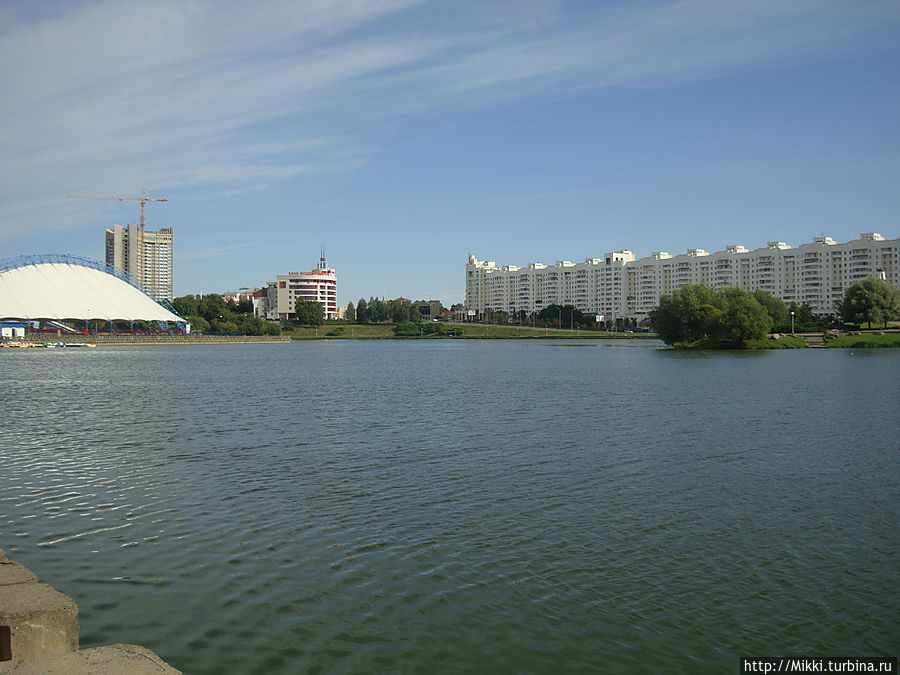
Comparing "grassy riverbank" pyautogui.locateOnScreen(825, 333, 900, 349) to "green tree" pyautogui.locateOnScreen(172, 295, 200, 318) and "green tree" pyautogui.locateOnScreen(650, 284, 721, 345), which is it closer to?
"green tree" pyautogui.locateOnScreen(650, 284, 721, 345)

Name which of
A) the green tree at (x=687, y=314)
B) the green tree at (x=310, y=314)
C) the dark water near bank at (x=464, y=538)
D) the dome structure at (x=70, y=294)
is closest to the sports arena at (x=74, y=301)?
the dome structure at (x=70, y=294)

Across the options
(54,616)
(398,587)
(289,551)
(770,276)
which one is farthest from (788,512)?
(770,276)

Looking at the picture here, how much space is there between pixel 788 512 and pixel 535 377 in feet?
114

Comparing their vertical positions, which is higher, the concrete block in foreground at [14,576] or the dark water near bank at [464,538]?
the concrete block in foreground at [14,576]

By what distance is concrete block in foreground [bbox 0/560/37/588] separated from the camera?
6121 mm

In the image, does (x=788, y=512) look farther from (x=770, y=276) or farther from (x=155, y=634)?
(x=770, y=276)

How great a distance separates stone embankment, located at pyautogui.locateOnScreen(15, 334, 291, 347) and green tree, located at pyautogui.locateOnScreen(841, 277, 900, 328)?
11050cm

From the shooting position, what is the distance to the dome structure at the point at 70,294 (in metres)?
120

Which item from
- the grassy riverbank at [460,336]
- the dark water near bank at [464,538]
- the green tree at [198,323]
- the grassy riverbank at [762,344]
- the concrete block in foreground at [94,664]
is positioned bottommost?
the dark water near bank at [464,538]

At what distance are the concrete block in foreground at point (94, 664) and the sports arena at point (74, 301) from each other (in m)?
125

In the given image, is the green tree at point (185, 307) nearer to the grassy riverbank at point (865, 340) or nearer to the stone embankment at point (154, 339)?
the stone embankment at point (154, 339)

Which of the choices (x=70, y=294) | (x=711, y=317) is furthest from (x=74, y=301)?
(x=711, y=317)

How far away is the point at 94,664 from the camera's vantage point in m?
4.67

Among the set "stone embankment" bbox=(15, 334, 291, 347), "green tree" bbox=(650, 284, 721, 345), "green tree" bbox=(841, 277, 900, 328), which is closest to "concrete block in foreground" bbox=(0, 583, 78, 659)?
"green tree" bbox=(650, 284, 721, 345)
